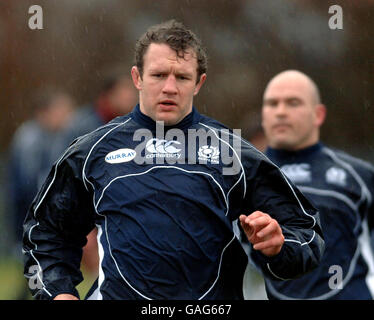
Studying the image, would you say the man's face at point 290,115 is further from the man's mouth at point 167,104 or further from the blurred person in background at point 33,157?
the blurred person in background at point 33,157

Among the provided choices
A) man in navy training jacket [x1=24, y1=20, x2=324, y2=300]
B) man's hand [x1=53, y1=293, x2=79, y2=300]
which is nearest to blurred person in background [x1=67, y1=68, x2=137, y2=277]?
man in navy training jacket [x1=24, y1=20, x2=324, y2=300]

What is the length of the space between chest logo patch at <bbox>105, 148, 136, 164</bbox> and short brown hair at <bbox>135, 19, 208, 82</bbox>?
1.42 ft

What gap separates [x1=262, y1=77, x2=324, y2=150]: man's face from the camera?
21.4 ft

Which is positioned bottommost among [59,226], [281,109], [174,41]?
[59,226]

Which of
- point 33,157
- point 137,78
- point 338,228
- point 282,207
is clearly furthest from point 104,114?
point 282,207

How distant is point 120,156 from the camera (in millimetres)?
4164

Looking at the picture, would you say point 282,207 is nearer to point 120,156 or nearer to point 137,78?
point 120,156

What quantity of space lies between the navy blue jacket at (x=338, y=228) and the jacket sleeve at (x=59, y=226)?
8.02ft

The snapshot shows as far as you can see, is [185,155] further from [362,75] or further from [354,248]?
[362,75]

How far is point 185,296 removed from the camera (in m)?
3.94

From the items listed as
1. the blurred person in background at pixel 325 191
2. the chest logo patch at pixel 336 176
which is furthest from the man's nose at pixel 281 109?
the chest logo patch at pixel 336 176

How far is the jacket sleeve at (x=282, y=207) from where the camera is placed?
4.06 m

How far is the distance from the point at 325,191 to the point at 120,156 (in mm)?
2585

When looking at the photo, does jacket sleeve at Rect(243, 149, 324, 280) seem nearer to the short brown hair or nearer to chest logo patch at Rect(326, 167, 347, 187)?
the short brown hair
